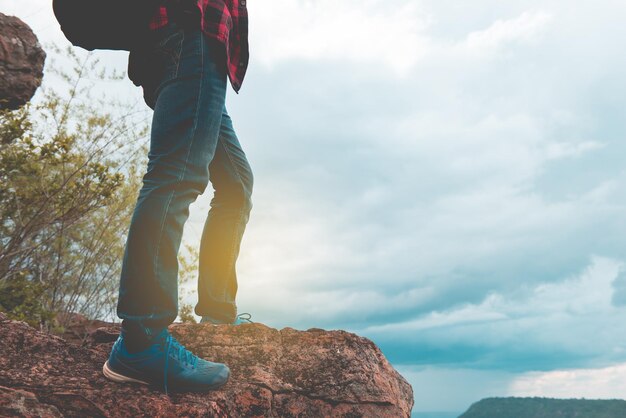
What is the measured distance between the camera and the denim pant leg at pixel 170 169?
8.98 ft

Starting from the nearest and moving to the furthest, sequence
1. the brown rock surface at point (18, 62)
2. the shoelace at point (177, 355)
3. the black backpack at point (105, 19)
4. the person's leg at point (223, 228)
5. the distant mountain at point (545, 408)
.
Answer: the shoelace at point (177, 355)
the black backpack at point (105, 19)
the person's leg at point (223, 228)
the brown rock surface at point (18, 62)
the distant mountain at point (545, 408)

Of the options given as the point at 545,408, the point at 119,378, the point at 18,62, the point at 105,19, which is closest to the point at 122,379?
the point at 119,378

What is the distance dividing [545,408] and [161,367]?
117 m

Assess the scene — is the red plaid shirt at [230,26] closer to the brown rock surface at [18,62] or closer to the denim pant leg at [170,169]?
the denim pant leg at [170,169]

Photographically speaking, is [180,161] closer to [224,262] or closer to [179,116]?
[179,116]

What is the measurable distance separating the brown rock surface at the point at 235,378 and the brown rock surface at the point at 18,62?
4775 mm

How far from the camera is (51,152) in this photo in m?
7.45

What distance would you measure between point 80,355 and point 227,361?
2.70 ft

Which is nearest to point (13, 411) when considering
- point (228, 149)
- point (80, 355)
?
point (80, 355)

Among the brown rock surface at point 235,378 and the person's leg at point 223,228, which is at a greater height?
the person's leg at point 223,228

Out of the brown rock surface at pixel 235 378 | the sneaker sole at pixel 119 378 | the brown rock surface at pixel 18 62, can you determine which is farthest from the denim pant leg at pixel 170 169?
the brown rock surface at pixel 18 62

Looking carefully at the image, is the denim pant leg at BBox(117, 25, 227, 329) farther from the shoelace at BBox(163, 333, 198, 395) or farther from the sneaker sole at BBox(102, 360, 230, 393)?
the sneaker sole at BBox(102, 360, 230, 393)

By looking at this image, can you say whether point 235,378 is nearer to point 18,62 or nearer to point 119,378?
point 119,378

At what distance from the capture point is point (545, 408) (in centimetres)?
10588
